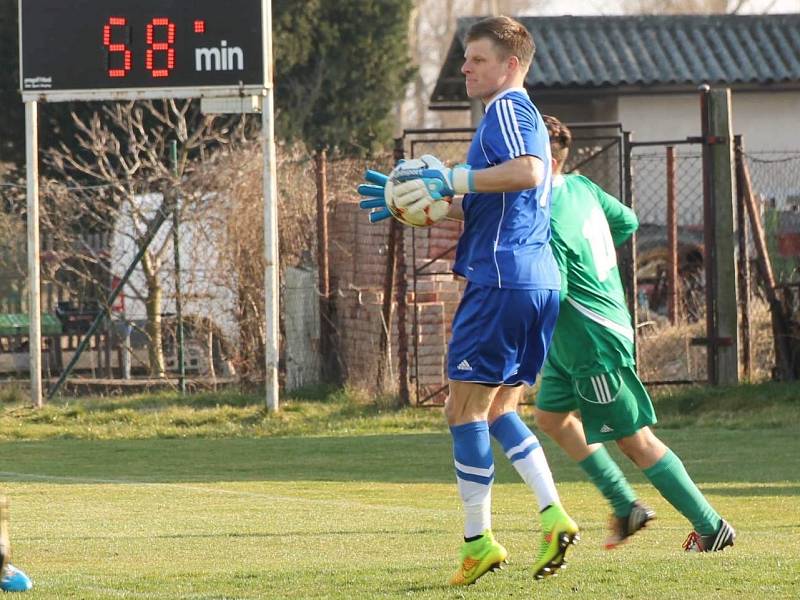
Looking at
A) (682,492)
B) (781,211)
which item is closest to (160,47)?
(781,211)

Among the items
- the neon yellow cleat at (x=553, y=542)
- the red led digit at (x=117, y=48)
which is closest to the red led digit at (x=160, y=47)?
the red led digit at (x=117, y=48)

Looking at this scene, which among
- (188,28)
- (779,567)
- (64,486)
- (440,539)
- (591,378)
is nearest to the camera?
(779,567)

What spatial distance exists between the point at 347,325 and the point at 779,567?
11.8 metres

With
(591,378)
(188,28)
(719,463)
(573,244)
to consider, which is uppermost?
(188,28)

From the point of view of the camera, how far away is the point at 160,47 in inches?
618

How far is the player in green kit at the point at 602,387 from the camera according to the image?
673 cm

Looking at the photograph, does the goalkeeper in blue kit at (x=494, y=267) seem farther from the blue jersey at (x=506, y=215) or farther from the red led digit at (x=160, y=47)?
the red led digit at (x=160, y=47)

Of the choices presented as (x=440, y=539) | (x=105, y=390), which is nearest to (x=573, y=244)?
(x=440, y=539)

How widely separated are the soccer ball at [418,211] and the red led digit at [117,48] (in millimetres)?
9958

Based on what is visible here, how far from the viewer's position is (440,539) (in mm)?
8023

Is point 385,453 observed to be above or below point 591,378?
below

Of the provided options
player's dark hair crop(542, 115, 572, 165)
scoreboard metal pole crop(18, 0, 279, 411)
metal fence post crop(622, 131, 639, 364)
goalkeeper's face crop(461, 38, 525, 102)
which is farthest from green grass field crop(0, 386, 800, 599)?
goalkeeper's face crop(461, 38, 525, 102)

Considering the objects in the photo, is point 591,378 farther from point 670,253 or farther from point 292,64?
point 292,64

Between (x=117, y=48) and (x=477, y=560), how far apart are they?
10.8 meters
